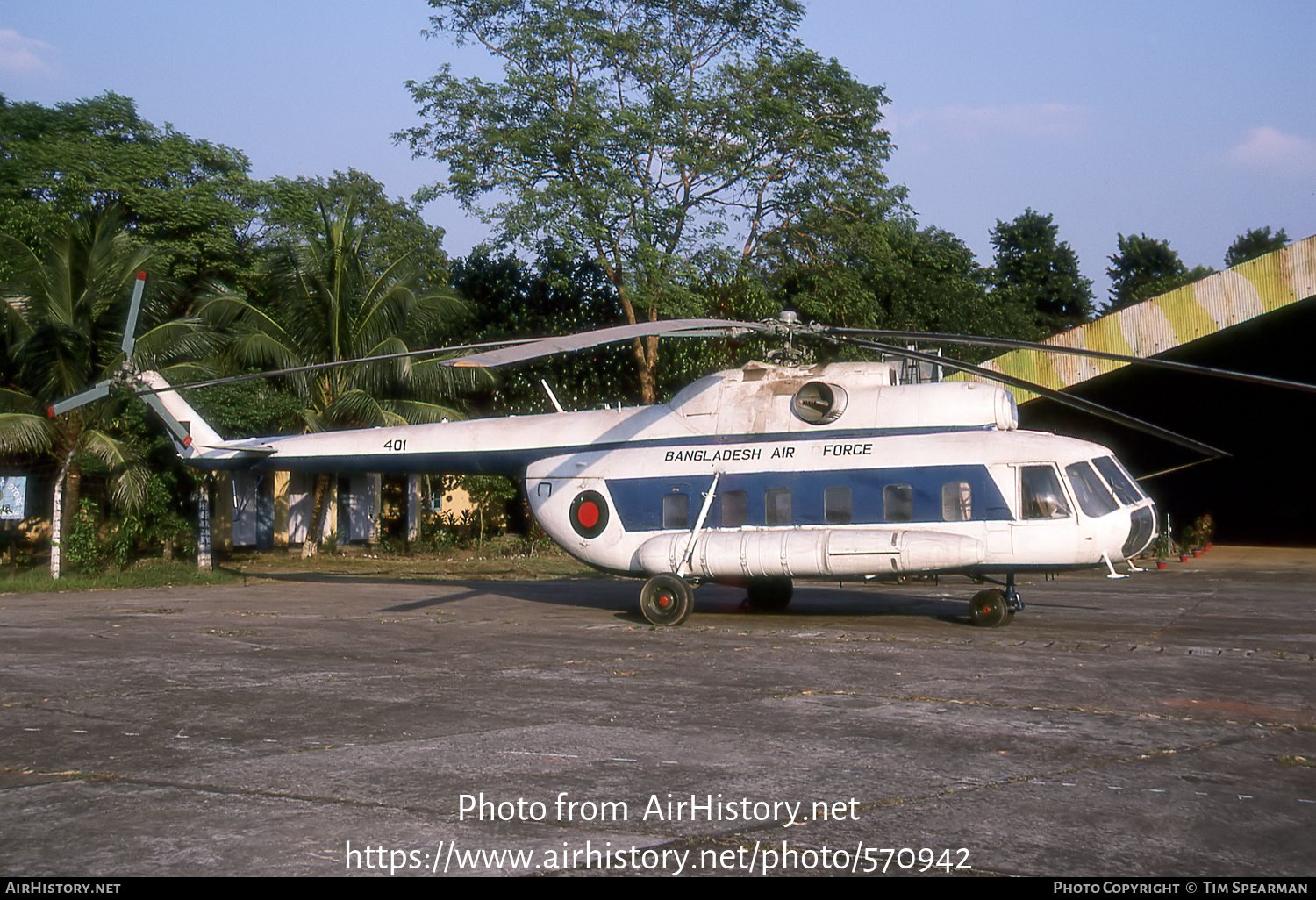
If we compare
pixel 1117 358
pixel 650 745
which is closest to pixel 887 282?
pixel 1117 358

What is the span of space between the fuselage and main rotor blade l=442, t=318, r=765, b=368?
1740mm

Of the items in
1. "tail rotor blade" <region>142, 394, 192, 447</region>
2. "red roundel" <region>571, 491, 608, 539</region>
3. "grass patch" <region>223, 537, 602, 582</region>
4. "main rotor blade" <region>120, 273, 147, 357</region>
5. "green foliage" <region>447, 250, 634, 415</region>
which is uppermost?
"green foliage" <region>447, 250, 634, 415</region>

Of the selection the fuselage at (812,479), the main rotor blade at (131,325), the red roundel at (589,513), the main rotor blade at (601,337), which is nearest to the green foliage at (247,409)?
the main rotor blade at (131,325)

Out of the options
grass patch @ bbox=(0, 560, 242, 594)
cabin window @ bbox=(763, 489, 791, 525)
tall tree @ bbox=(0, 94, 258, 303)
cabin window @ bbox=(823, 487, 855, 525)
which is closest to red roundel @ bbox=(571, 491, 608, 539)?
cabin window @ bbox=(763, 489, 791, 525)

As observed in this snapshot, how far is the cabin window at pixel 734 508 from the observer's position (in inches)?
557

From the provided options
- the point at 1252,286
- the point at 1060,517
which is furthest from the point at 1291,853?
the point at 1252,286

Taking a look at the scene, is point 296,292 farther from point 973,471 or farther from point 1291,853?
point 1291,853

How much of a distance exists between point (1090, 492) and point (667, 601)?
5222 millimetres

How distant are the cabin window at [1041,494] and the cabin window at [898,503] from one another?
1.31m

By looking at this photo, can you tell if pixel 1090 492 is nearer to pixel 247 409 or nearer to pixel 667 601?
pixel 667 601

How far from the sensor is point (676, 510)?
47.5 feet

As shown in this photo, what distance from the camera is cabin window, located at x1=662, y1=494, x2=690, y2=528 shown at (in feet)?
47.3

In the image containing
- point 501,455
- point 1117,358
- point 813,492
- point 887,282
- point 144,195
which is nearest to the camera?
point 1117,358

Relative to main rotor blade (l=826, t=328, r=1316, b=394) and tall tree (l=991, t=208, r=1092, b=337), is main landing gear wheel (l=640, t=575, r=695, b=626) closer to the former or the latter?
main rotor blade (l=826, t=328, r=1316, b=394)
